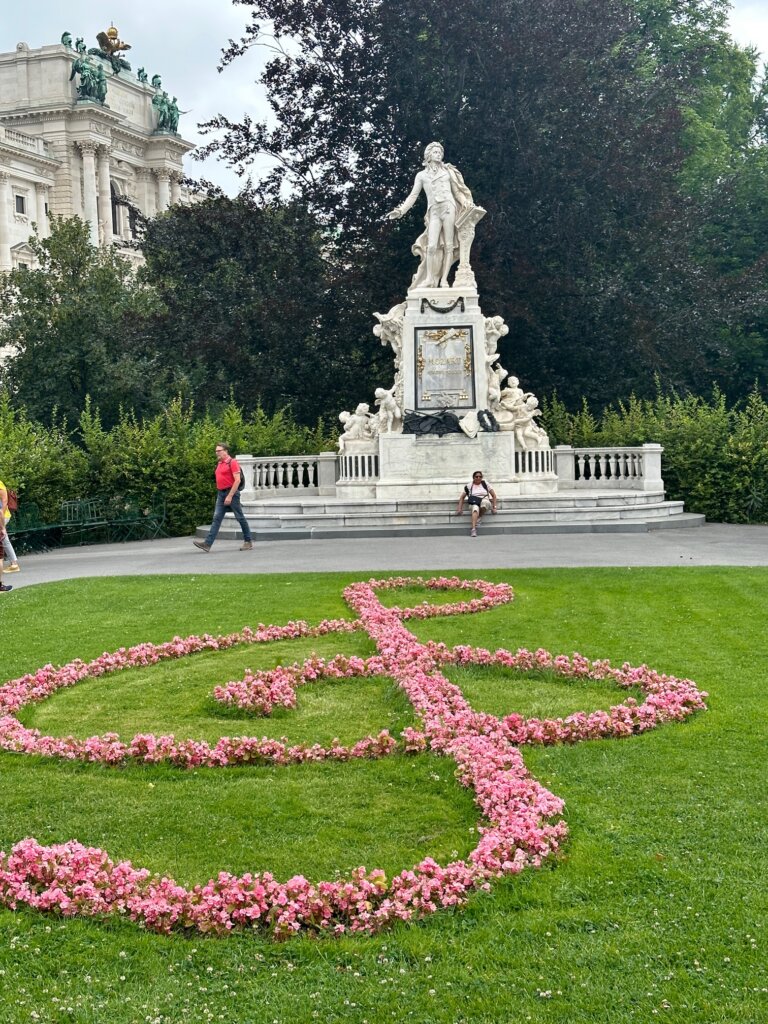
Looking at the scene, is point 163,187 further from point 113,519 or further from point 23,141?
point 113,519

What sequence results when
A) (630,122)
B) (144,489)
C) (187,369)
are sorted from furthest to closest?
(187,369)
(630,122)
(144,489)

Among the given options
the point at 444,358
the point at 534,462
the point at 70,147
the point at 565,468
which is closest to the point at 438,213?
the point at 444,358

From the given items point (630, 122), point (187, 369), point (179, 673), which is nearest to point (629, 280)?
point (630, 122)

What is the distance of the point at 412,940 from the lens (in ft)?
14.4

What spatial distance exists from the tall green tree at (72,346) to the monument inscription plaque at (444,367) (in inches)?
621

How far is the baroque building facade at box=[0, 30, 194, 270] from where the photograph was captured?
75000 millimetres

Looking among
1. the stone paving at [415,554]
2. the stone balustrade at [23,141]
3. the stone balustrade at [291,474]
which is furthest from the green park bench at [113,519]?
the stone balustrade at [23,141]

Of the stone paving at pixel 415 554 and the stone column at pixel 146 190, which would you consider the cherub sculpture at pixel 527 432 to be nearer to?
the stone paving at pixel 415 554

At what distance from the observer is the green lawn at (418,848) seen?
13.1 feet

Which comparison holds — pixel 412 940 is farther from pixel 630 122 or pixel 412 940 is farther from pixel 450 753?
pixel 630 122

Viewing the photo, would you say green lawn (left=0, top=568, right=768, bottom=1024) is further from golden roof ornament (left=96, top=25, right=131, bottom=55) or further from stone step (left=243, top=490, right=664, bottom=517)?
golden roof ornament (left=96, top=25, right=131, bottom=55)

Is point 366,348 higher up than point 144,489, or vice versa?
point 366,348

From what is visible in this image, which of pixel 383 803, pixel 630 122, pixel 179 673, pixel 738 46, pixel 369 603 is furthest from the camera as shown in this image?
pixel 738 46

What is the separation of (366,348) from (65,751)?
29.4 m
